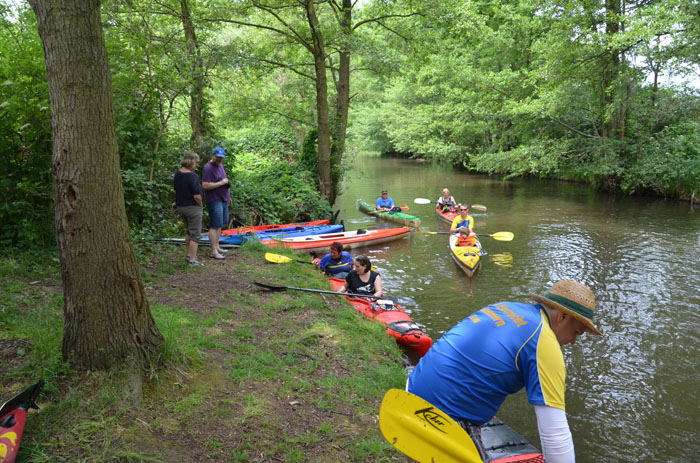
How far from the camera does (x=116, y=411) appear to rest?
2.73m

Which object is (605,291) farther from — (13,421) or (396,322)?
(13,421)

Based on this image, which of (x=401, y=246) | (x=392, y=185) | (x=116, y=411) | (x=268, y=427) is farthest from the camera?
(x=392, y=185)

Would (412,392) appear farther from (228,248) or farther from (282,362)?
(228,248)

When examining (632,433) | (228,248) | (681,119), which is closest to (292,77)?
(228,248)

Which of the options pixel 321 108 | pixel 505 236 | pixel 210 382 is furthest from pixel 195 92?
pixel 505 236

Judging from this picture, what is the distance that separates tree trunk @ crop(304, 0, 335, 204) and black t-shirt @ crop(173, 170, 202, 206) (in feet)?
24.6

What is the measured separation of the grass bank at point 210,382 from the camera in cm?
264

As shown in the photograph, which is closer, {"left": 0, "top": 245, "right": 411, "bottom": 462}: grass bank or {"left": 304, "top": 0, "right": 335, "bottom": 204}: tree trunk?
{"left": 0, "top": 245, "right": 411, "bottom": 462}: grass bank

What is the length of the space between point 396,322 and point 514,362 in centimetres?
416

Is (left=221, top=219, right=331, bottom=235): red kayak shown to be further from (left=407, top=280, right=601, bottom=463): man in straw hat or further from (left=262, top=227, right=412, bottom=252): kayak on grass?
(left=407, top=280, right=601, bottom=463): man in straw hat

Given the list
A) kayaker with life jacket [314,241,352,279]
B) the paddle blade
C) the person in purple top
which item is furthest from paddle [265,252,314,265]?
the paddle blade

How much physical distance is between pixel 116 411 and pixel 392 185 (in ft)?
81.8

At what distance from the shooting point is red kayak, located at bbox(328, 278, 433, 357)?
582cm

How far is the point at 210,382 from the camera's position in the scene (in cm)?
343
